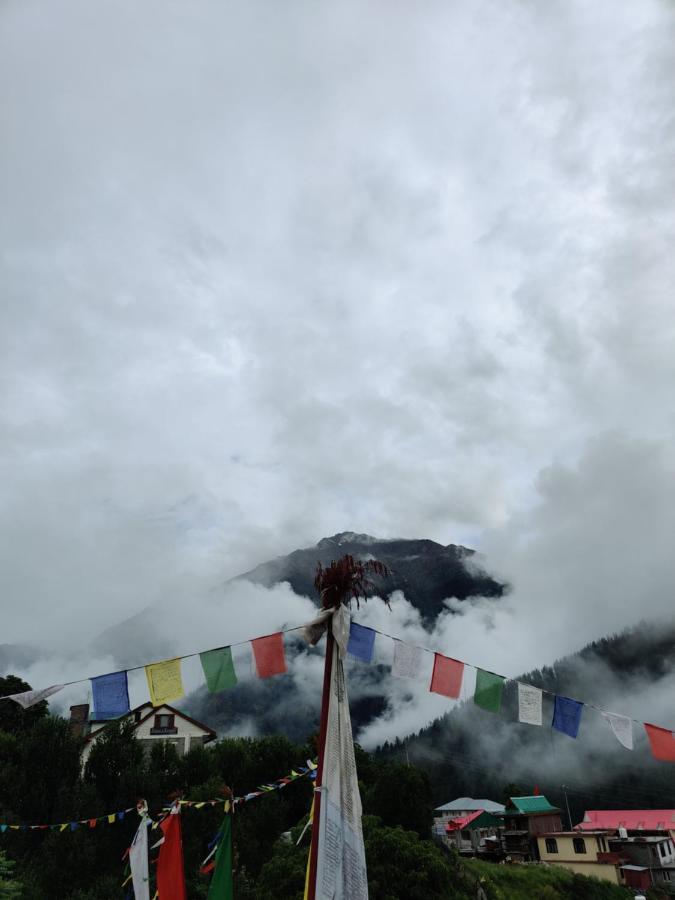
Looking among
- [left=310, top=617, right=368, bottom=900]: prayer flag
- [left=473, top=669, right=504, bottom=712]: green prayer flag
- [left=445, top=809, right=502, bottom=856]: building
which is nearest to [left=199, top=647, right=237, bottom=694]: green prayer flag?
[left=310, top=617, right=368, bottom=900]: prayer flag

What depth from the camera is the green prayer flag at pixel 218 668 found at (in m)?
12.6

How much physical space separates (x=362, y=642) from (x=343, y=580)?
304cm

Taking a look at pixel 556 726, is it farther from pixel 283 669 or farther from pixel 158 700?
pixel 158 700

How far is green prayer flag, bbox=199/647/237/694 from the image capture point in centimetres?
1256

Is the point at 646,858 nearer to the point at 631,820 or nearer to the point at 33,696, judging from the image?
the point at 631,820

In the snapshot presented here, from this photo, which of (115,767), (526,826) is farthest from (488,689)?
(526,826)

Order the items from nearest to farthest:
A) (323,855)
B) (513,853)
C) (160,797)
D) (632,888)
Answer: (323,855) → (160,797) → (632,888) → (513,853)

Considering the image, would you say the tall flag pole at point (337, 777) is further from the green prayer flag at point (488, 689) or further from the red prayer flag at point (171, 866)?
the red prayer flag at point (171, 866)

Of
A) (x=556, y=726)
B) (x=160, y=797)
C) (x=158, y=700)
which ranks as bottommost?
(x=160, y=797)

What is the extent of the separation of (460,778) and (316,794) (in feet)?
433

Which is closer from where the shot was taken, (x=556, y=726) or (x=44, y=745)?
(x=556, y=726)

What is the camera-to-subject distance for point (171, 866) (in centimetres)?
1412

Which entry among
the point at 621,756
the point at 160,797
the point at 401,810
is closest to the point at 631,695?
the point at 621,756

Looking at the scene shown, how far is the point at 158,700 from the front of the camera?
38.6 feet
